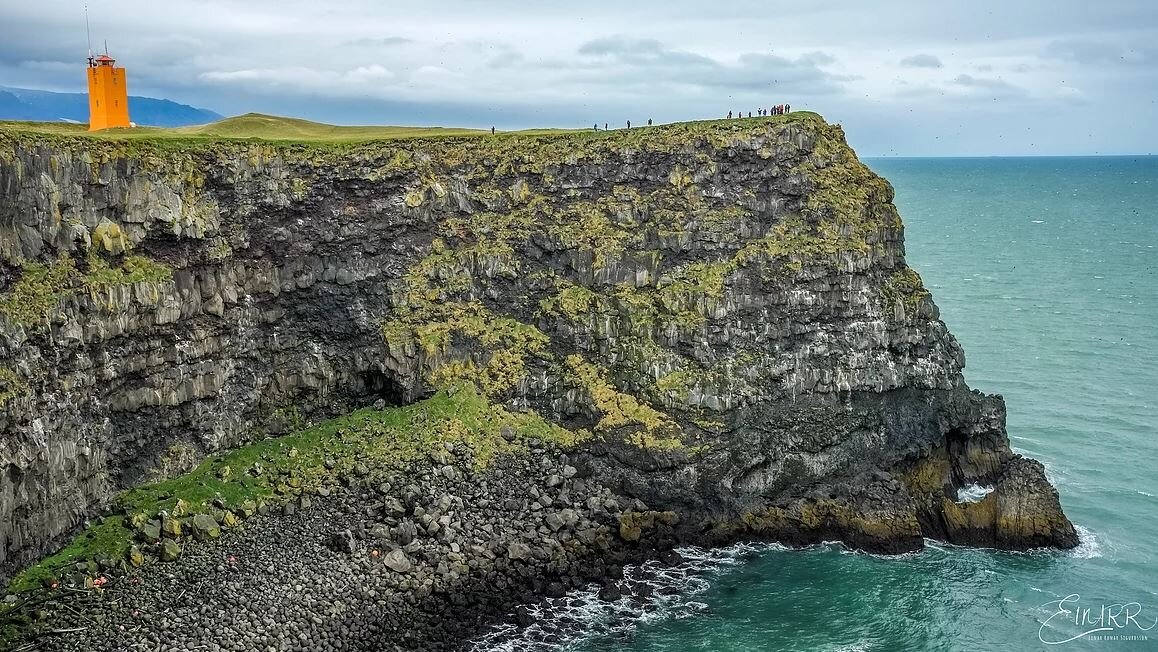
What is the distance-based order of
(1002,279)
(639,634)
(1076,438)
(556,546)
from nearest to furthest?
1. (639,634)
2. (556,546)
3. (1076,438)
4. (1002,279)

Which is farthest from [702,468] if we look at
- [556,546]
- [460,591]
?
[460,591]

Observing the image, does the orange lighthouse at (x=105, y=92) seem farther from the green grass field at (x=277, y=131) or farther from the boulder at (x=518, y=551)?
the boulder at (x=518, y=551)

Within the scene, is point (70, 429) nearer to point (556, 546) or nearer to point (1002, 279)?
point (556, 546)

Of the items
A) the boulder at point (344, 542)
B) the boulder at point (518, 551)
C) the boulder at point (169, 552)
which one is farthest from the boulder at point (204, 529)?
the boulder at point (518, 551)

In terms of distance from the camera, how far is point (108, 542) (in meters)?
43.9

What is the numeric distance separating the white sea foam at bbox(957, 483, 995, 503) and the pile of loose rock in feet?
61.7

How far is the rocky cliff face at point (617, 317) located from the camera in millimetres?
52062

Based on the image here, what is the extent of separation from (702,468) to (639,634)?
1185cm

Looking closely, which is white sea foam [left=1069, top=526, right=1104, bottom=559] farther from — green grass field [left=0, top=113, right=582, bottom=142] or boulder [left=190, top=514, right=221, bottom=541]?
boulder [left=190, top=514, right=221, bottom=541]

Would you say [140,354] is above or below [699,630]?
above

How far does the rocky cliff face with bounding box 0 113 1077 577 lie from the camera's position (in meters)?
52.1

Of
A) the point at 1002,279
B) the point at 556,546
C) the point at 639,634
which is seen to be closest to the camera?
the point at 639,634

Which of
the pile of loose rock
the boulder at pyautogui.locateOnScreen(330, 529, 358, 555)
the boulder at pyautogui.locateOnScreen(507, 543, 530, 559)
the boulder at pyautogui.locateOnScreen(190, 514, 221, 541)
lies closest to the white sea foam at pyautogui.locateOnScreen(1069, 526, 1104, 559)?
the pile of loose rock

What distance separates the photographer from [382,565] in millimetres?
46312
